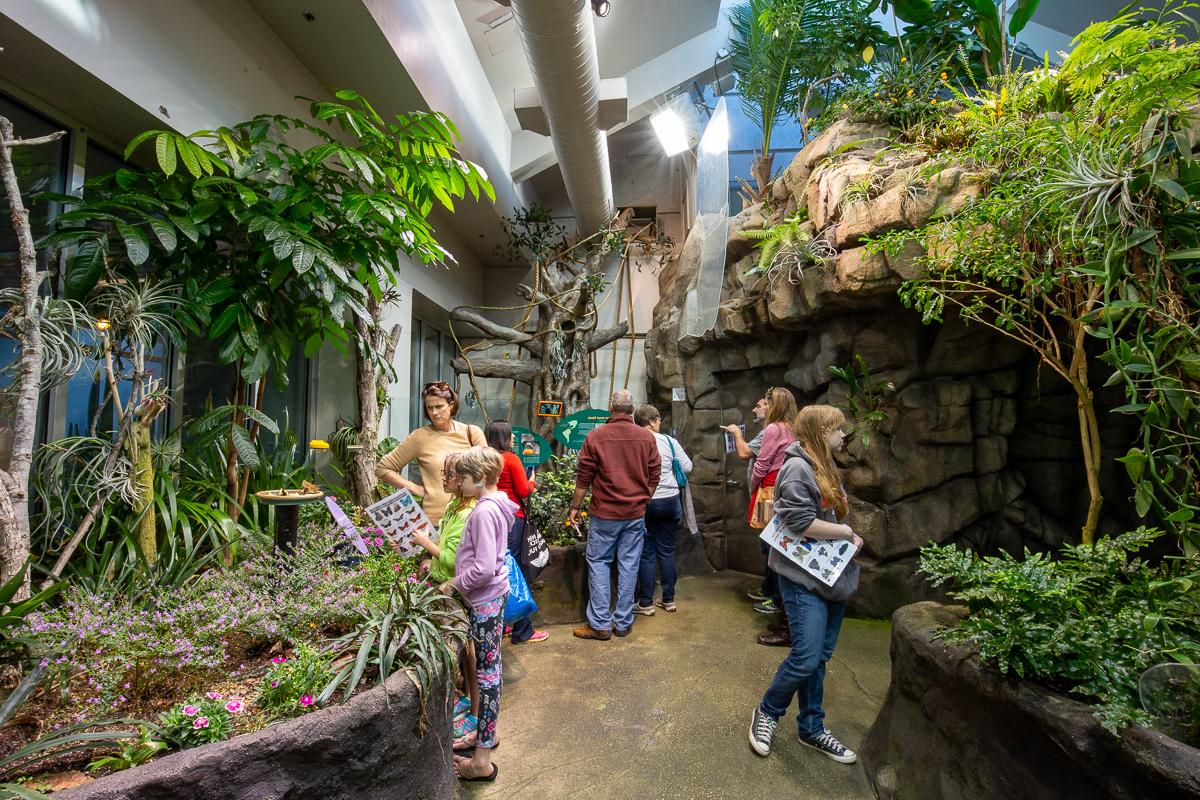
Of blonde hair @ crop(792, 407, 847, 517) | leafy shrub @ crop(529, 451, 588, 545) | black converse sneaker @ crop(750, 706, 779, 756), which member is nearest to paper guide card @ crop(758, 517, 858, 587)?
blonde hair @ crop(792, 407, 847, 517)

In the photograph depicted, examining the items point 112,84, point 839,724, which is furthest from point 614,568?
point 112,84

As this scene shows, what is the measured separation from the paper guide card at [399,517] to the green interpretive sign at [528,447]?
177 centimetres

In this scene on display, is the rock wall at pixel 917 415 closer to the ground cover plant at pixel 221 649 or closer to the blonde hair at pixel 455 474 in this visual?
the blonde hair at pixel 455 474

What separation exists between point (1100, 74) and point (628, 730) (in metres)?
3.51

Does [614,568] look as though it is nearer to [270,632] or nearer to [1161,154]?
[270,632]

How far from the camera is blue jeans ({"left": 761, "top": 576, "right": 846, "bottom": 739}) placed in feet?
7.84

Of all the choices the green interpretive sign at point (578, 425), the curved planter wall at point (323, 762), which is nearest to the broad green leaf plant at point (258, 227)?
the curved planter wall at point (323, 762)

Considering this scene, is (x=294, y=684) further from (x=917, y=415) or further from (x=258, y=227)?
(x=917, y=415)

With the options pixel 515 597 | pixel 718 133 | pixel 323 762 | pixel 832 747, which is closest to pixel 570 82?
pixel 718 133

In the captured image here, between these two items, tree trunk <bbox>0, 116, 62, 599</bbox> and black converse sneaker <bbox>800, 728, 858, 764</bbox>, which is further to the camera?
black converse sneaker <bbox>800, 728, 858, 764</bbox>

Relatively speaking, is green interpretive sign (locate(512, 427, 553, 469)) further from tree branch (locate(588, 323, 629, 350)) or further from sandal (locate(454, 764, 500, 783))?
tree branch (locate(588, 323, 629, 350))

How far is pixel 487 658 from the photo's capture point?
231 cm

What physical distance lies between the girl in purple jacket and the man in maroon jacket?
157 centimetres

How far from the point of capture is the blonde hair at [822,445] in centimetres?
247
